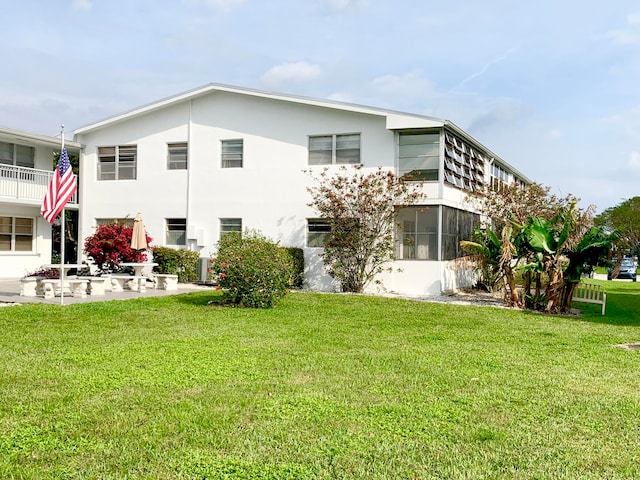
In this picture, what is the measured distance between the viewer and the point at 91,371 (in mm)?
6809

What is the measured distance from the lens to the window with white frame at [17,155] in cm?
2150

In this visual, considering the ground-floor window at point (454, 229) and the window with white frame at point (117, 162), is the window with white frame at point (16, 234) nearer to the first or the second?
the window with white frame at point (117, 162)

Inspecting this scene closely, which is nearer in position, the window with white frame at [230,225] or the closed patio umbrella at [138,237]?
the closed patio umbrella at [138,237]

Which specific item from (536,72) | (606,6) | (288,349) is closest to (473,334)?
(288,349)

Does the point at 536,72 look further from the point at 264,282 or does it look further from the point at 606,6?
the point at 264,282

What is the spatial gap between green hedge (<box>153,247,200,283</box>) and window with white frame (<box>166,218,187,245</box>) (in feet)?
3.03

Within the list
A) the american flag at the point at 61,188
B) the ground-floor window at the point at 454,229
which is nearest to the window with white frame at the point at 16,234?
the american flag at the point at 61,188

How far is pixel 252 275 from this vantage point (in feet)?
43.2

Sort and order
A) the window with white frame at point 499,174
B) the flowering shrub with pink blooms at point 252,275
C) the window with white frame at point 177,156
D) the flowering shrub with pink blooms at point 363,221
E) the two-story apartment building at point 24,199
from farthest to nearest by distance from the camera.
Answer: the window with white frame at point 499,174
the window with white frame at point 177,156
the two-story apartment building at point 24,199
the flowering shrub with pink blooms at point 363,221
the flowering shrub with pink blooms at point 252,275

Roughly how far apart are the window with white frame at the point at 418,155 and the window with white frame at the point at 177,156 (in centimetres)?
824

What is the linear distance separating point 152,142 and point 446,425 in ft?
62.7

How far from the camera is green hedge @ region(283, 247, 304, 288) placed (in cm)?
1897

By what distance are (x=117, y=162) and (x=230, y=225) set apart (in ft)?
18.6

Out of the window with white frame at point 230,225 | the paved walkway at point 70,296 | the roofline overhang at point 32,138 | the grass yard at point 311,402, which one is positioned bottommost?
the grass yard at point 311,402
